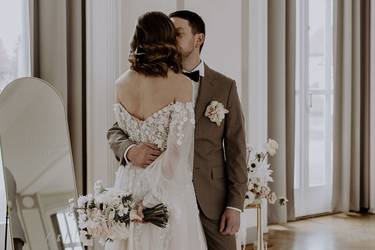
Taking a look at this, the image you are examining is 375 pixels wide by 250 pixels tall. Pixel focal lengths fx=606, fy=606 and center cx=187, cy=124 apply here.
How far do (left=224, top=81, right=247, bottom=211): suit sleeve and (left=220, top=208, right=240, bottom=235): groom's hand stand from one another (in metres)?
0.03

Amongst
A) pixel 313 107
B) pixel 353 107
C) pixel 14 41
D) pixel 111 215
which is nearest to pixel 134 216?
pixel 111 215

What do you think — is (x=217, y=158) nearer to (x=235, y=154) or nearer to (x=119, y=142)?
(x=235, y=154)

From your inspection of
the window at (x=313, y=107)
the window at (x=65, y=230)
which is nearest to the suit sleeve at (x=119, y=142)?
the window at (x=65, y=230)

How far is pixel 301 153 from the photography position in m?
5.85

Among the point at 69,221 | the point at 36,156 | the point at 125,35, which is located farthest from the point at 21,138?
the point at 125,35

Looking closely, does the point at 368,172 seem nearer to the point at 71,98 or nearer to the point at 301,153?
the point at 301,153

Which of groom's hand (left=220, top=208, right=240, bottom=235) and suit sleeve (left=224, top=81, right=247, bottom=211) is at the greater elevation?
suit sleeve (left=224, top=81, right=247, bottom=211)

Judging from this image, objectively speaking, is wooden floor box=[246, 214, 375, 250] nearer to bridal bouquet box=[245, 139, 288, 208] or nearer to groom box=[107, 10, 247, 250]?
bridal bouquet box=[245, 139, 288, 208]

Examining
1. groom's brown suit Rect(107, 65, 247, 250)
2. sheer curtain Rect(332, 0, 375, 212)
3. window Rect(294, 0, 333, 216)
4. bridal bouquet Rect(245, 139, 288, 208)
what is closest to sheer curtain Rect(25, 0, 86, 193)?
bridal bouquet Rect(245, 139, 288, 208)

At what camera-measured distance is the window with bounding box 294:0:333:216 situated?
5797 mm

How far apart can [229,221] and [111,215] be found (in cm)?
58

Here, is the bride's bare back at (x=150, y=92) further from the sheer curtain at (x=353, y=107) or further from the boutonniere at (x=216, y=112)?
the sheer curtain at (x=353, y=107)

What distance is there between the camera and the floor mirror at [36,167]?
319 centimetres

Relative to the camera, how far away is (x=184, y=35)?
256 cm
